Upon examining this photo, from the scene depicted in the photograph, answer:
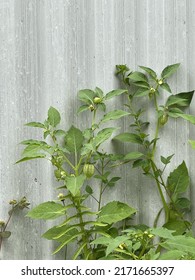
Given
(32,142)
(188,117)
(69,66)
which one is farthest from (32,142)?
(188,117)

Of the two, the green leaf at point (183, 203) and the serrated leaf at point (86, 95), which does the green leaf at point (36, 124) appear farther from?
the green leaf at point (183, 203)

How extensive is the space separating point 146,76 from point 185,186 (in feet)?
1.45

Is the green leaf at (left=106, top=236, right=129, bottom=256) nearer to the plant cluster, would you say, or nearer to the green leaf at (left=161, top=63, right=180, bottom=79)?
the plant cluster

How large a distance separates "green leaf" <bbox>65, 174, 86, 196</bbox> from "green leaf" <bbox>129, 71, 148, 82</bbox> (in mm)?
447

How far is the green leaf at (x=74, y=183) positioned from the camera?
1.92 meters

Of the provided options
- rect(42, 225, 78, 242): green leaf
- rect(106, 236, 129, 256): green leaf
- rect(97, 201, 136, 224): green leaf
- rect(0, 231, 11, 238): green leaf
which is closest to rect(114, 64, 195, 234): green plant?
rect(97, 201, 136, 224): green leaf

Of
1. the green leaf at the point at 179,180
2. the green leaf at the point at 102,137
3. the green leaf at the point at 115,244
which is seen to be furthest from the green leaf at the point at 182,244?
the green leaf at the point at 179,180

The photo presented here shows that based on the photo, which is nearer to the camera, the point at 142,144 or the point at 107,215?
the point at 107,215

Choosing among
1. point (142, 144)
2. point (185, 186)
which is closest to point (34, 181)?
point (142, 144)

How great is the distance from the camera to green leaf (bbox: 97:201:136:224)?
1.99 m

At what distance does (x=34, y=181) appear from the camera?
7.09 ft

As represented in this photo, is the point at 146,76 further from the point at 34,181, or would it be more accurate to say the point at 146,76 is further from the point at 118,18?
the point at 34,181

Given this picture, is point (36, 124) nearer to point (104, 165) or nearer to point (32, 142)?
point (32, 142)

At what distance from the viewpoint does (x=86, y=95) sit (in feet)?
7.06
